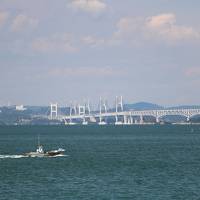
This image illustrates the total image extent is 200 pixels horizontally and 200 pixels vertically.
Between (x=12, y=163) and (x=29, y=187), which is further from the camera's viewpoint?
(x=12, y=163)

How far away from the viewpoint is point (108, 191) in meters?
54.4

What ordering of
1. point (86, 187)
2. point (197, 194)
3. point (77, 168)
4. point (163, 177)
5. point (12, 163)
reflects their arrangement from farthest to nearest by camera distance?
1. point (12, 163)
2. point (77, 168)
3. point (163, 177)
4. point (86, 187)
5. point (197, 194)

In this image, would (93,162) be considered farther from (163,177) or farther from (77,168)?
(163,177)

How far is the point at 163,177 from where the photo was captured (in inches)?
2532

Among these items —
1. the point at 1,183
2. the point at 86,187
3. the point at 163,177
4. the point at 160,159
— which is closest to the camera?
the point at 86,187

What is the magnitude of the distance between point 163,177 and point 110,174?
549 cm

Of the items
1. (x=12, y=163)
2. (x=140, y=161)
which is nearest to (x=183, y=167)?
(x=140, y=161)

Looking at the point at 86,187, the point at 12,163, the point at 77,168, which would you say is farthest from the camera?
the point at 12,163

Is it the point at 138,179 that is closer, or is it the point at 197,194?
the point at 197,194

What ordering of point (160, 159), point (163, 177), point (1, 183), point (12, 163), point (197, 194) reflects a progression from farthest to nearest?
point (160, 159)
point (12, 163)
point (163, 177)
point (1, 183)
point (197, 194)

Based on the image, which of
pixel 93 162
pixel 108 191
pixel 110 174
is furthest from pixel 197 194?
pixel 93 162

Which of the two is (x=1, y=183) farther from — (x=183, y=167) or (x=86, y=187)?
(x=183, y=167)

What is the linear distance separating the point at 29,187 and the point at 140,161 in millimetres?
29052

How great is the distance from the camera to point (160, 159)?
87438mm
